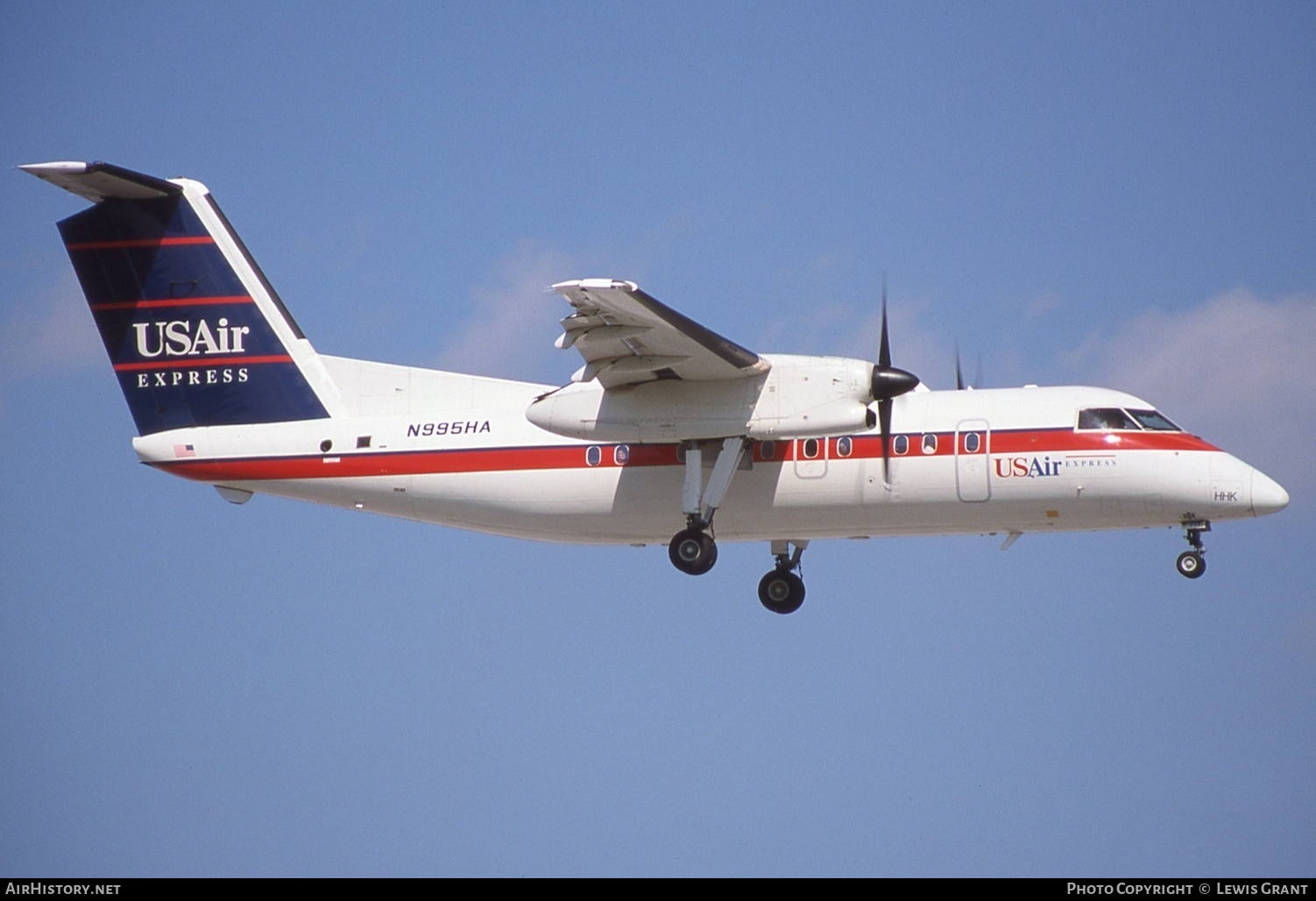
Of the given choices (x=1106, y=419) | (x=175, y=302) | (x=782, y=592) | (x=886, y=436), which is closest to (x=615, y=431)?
(x=886, y=436)

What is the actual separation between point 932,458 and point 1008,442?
946mm

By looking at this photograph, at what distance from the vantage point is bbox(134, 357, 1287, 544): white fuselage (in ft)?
65.1

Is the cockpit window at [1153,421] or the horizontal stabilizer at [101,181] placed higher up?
the horizontal stabilizer at [101,181]

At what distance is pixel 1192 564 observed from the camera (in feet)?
65.4

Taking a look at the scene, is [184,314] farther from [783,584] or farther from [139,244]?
[783,584]

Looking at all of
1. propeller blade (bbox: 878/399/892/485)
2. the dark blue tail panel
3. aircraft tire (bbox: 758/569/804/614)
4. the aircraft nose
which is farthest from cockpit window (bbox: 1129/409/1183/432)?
the dark blue tail panel

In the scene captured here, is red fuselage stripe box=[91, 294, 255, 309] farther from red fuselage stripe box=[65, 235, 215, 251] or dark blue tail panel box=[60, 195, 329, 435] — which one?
red fuselage stripe box=[65, 235, 215, 251]

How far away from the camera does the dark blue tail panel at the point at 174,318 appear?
22.2 metres

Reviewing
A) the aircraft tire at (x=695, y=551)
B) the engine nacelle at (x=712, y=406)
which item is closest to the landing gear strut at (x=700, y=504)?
the aircraft tire at (x=695, y=551)

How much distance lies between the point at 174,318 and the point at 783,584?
9.26m

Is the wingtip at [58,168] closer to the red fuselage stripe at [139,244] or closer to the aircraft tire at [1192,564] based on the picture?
the red fuselage stripe at [139,244]

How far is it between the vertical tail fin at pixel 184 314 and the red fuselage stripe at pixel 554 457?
741 mm

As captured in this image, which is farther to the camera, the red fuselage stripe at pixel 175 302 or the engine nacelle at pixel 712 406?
the red fuselage stripe at pixel 175 302
